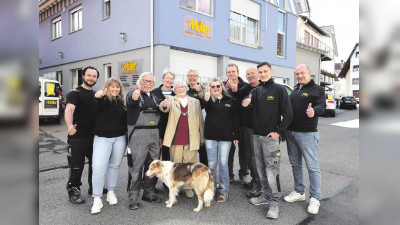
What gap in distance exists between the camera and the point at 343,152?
25.4 feet

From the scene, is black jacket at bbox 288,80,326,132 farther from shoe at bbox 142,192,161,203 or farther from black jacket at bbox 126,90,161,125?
shoe at bbox 142,192,161,203

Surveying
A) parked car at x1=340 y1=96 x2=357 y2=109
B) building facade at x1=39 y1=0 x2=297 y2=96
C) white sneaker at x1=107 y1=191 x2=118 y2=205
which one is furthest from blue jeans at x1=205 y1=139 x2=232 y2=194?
parked car at x1=340 y1=96 x2=357 y2=109

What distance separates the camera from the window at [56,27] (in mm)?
16484

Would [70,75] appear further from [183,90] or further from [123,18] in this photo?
[183,90]

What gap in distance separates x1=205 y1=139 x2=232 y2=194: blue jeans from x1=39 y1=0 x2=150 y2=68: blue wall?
7.60 m

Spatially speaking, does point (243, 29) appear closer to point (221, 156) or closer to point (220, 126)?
point (220, 126)

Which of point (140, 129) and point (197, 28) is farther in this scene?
point (197, 28)

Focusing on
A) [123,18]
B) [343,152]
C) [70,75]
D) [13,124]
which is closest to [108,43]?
[123,18]

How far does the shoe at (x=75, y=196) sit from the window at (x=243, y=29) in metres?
11.3

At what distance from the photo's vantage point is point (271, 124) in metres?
3.64

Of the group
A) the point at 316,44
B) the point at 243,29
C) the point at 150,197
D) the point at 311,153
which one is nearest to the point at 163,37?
the point at 243,29

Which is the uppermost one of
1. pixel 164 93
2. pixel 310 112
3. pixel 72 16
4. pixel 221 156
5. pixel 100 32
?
pixel 72 16

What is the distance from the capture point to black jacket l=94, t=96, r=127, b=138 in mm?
3738

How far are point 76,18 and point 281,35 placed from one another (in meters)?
Result: 12.7
